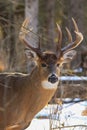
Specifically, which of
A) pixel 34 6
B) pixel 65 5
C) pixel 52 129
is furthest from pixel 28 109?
pixel 65 5

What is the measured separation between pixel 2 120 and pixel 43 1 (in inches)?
716

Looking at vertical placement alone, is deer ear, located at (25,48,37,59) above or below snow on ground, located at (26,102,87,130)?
above

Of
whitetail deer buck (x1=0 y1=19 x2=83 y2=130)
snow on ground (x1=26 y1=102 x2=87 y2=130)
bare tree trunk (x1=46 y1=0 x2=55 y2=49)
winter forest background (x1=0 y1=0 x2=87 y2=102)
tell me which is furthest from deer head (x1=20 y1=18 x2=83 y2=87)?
bare tree trunk (x1=46 y1=0 x2=55 y2=49)

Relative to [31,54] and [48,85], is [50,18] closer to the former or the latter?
[31,54]

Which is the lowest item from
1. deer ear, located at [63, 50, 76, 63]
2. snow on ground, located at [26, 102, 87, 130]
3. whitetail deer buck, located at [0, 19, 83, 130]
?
snow on ground, located at [26, 102, 87, 130]

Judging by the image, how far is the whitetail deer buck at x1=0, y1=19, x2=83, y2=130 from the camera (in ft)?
27.0

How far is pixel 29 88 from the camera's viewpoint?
8.50 metres

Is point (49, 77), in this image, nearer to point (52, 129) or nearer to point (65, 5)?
point (52, 129)

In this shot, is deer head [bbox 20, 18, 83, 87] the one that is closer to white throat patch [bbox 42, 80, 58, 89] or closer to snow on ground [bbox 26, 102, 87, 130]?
white throat patch [bbox 42, 80, 58, 89]

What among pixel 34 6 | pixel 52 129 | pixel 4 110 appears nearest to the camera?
pixel 4 110

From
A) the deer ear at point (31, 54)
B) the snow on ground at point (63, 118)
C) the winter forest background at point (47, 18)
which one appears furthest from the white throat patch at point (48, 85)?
the winter forest background at point (47, 18)

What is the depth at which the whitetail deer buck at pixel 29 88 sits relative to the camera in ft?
27.0

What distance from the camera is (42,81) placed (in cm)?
841

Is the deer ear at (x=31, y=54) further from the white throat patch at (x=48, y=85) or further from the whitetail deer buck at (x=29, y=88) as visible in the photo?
the white throat patch at (x=48, y=85)
